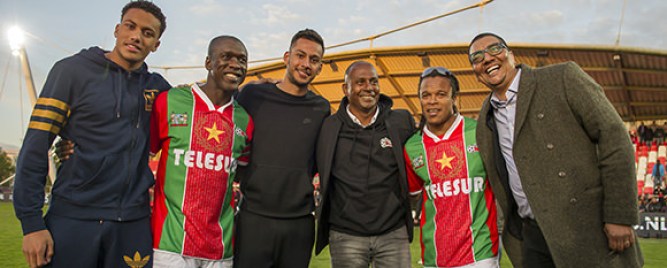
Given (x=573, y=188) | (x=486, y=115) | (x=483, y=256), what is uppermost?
(x=486, y=115)

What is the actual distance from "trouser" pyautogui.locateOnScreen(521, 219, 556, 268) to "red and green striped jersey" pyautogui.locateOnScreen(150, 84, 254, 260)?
6.81ft

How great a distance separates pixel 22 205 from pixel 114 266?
628 millimetres

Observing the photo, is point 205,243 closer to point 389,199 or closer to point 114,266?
point 114,266

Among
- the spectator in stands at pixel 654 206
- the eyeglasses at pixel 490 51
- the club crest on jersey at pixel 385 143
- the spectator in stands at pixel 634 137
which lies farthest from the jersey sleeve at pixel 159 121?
the spectator in stands at pixel 634 137

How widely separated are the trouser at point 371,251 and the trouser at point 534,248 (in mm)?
915

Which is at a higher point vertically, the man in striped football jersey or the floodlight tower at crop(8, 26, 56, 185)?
the floodlight tower at crop(8, 26, 56, 185)

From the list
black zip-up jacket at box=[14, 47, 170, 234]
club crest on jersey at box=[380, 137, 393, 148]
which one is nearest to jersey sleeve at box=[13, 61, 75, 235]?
black zip-up jacket at box=[14, 47, 170, 234]

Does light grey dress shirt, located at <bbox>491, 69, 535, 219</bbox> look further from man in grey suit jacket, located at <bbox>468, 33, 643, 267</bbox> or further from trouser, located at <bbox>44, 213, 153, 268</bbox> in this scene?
trouser, located at <bbox>44, 213, 153, 268</bbox>

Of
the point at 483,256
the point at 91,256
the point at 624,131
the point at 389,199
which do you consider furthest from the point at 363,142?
the point at 91,256

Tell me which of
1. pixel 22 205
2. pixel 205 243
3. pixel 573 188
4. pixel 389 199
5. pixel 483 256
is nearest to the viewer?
pixel 22 205

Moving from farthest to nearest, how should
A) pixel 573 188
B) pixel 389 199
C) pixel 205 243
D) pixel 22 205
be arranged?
pixel 389 199
pixel 205 243
pixel 573 188
pixel 22 205

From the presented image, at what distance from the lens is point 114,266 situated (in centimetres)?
287

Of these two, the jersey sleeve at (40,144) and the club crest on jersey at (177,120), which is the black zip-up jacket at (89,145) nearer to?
the jersey sleeve at (40,144)

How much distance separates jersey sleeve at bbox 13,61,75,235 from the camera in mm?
2662
